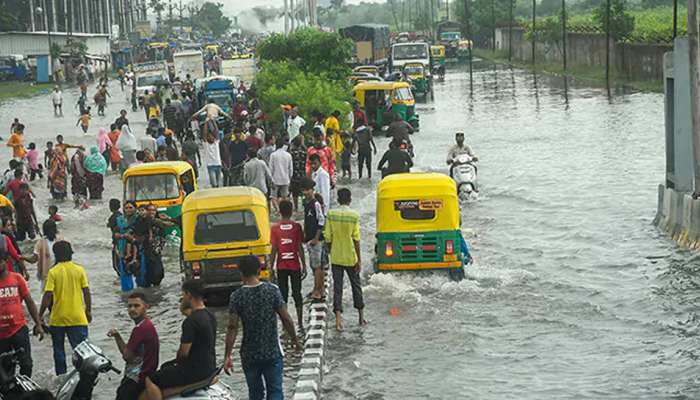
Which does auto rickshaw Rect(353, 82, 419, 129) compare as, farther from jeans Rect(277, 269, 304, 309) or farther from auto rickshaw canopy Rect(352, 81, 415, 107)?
jeans Rect(277, 269, 304, 309)

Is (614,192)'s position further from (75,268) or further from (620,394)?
(75,268)

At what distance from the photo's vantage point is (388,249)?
751 inches

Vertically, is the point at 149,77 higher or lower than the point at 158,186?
higher

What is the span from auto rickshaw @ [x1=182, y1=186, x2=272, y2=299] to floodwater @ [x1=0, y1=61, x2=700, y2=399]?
53cm

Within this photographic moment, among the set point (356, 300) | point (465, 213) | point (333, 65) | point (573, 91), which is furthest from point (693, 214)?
point (573, 91)

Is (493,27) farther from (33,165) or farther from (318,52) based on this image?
(33,165)

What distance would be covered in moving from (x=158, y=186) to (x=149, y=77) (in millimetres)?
38078

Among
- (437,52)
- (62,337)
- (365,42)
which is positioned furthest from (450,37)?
(62,337)

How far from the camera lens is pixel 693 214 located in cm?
2231

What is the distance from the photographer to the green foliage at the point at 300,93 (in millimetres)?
37156

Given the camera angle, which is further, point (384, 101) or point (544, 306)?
point (384, 101)

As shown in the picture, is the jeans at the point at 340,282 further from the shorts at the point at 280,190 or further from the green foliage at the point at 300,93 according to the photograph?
the green foliage at the point at 300,93

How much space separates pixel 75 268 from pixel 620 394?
5835 mm

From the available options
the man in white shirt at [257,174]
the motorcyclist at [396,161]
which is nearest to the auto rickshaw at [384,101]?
the motorcyclist at [396,161]
